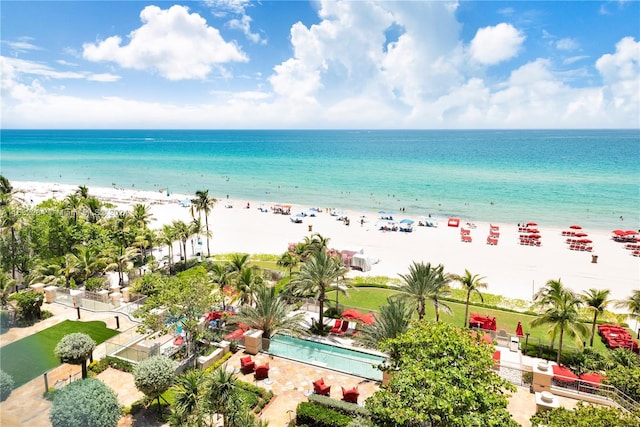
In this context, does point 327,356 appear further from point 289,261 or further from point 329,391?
point 289,261

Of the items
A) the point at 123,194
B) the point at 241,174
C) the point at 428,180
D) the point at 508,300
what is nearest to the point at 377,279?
the point at 508,300

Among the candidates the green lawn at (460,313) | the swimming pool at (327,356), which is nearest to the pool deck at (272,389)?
the swimming pool at (327,356)

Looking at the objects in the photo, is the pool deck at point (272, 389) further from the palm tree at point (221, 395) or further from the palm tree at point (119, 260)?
the palm tree at point (119, 260)

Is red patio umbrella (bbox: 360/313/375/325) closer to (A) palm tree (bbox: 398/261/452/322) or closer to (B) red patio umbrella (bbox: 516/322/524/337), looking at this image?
(A) palm tree (bbox: 398/261/452/322)

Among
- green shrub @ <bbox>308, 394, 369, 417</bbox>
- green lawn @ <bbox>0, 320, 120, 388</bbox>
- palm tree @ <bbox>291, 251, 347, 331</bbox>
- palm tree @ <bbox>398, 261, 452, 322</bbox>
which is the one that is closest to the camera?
green lawn @ <bbox>0, 320, 120, 388</bbox>

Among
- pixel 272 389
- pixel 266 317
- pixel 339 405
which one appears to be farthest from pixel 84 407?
pixel 266 317

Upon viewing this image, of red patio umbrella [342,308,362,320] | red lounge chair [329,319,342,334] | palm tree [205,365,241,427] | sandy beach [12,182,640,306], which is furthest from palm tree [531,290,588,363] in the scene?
palm tree [205,365,241,427]
